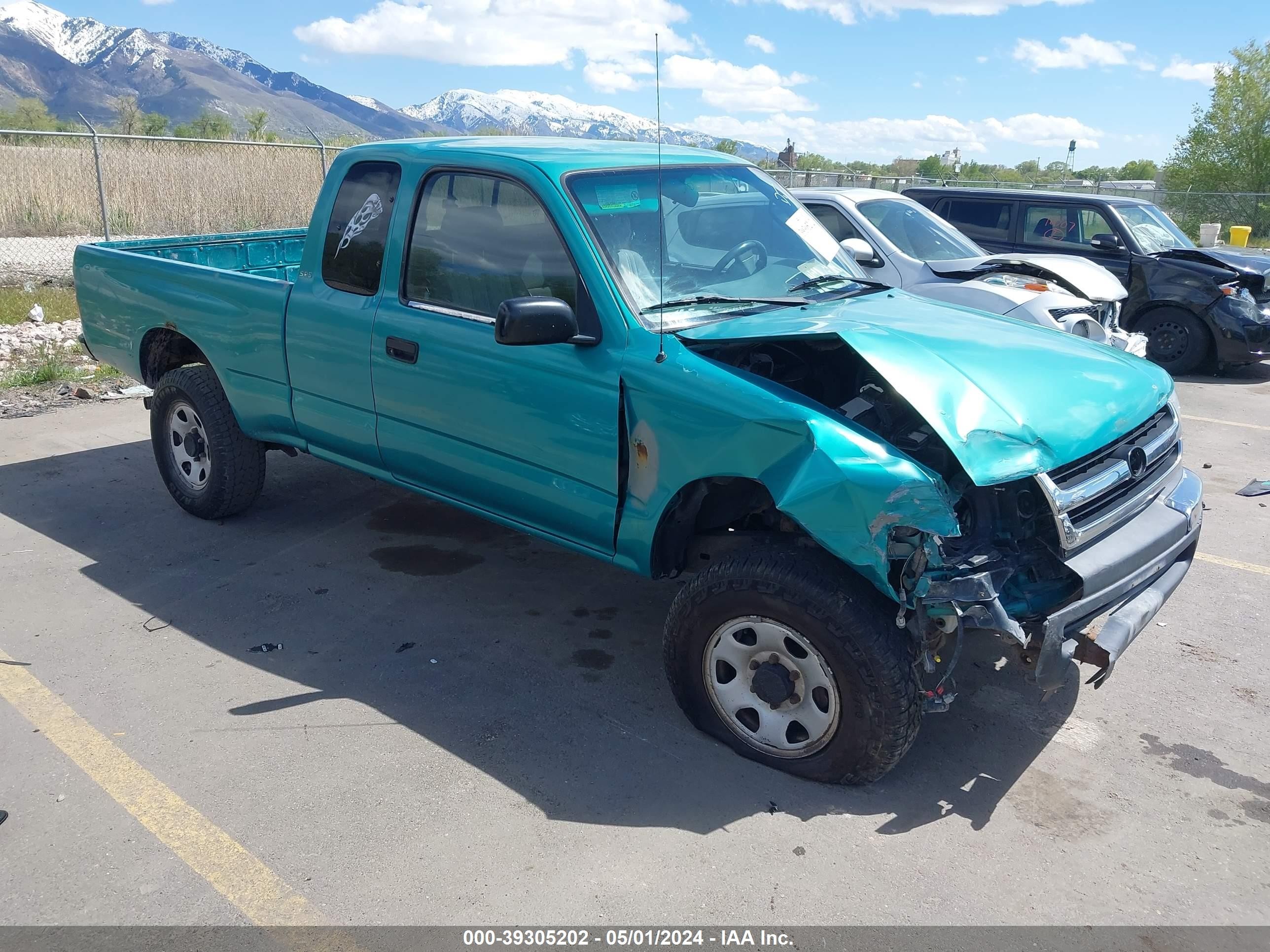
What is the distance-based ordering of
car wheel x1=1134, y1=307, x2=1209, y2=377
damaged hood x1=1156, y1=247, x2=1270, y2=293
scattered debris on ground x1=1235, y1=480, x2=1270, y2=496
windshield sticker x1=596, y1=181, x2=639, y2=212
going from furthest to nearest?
car wheel x1=1134, y1=307, x2=1209, y2=377 < damaged hood x1=1156, y1=247, x2=1270, y2=293 < scattered debris on ground x1=1235, y1=480, x2=1270, y2=496 < windshield sticker x1=596, y1=181, x2=639, y2=212

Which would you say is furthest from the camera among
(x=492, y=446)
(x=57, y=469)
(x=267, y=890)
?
(x=57, y=469)

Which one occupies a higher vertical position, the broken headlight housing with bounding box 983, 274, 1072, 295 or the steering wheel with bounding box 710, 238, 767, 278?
the steering wheel with bounding box 710, 238, 767, 278

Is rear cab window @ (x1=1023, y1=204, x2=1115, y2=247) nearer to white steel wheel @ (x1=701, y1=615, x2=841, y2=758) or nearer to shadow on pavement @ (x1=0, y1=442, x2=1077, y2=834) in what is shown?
shadow on pavement @ (x1=0, y1=442, x2=1077, y2=834)

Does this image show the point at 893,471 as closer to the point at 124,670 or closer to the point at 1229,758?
the point at 1229,758

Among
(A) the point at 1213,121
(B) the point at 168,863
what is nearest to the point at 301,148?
(B) the point at 168,863

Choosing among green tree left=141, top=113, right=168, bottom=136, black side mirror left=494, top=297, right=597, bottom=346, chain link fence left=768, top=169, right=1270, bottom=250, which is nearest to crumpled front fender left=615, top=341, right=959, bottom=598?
black side mirror left=494, top=297, right=597, bottom=346

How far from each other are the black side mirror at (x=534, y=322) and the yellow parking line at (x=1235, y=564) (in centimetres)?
396

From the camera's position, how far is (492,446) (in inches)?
157

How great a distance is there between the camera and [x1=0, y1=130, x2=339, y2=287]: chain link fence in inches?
629

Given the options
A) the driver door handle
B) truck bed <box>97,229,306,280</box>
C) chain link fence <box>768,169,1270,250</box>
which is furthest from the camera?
chain link fence <box>768,169,1270,250</box>

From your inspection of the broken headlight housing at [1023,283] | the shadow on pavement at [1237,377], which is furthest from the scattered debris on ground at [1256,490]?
the shadow on pavement at [1237,377]

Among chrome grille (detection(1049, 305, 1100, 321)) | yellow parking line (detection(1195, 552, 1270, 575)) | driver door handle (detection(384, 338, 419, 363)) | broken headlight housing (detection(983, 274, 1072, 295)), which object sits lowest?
yellow parking line (detection(1195, 552, 1270, 575))

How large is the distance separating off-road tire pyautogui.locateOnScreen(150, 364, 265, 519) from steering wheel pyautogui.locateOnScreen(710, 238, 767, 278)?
284cm

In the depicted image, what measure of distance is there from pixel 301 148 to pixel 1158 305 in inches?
530
